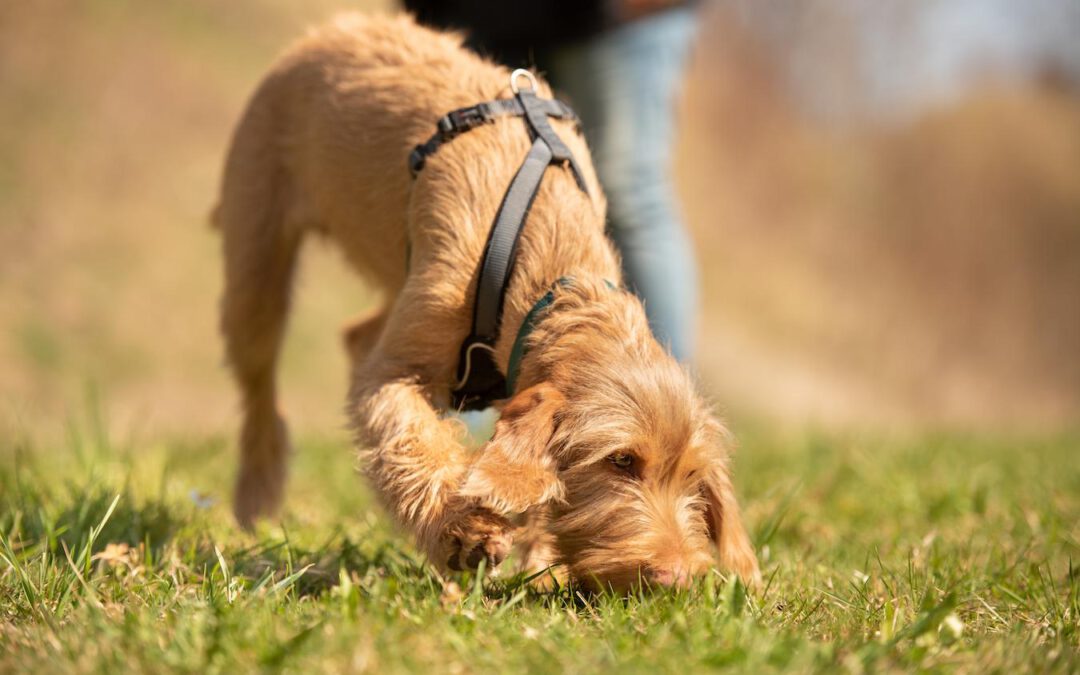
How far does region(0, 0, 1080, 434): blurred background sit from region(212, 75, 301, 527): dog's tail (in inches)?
176

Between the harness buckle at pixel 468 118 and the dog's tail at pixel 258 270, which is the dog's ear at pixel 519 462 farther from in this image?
the dog's tail at pixel 258 270

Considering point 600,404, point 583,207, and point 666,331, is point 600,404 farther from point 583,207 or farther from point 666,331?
point 666,331

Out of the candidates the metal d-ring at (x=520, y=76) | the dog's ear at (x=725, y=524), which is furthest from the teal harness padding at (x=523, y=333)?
the metal d-ring at (x=520, y=76)

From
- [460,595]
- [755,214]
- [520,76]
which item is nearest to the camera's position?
[460,595]

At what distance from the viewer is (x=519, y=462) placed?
2404mm

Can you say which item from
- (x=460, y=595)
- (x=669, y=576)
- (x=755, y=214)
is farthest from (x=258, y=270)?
(x=755, y=214)

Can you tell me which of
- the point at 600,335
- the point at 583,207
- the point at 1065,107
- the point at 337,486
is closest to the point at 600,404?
the point at 600,335

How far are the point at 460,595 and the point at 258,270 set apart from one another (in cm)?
208

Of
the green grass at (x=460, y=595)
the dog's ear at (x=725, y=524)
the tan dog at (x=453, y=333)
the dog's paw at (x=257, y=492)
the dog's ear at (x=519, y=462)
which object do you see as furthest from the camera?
the dog's paw at (x=257, y=492)

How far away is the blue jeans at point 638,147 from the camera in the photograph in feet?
13.4

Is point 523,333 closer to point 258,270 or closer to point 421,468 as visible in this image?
point 421,468

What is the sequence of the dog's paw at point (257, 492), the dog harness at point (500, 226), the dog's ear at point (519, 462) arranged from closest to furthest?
the dog's ear at point (519, 462), the dog harness at point (500, 226), the dog's paw at point (257, 492)

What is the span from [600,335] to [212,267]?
27.5 feet

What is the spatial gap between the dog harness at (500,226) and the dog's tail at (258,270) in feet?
3.07
